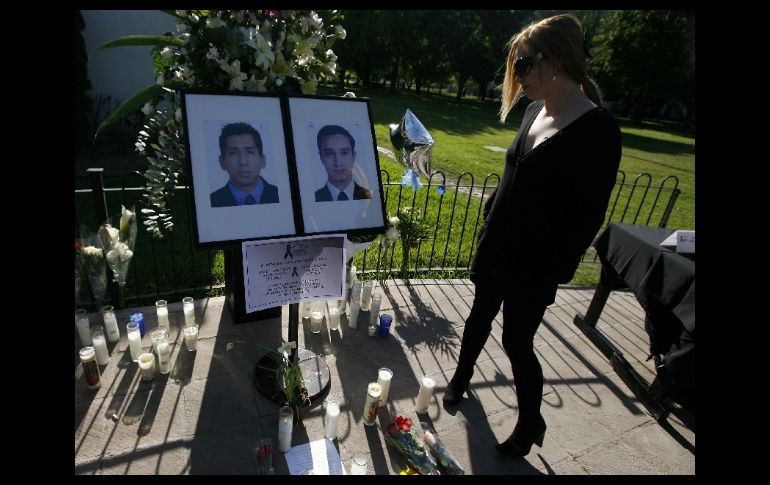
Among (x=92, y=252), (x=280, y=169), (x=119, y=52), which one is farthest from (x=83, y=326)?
(x=119, y=52)

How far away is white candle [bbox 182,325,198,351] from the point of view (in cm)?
292

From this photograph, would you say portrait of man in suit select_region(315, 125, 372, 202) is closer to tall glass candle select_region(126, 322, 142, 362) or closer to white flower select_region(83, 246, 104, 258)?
tall glass candle select_region(126, 322, 142, 362)

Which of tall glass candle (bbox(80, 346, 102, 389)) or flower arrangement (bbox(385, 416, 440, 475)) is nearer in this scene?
flower arrangement (bbox(385, 416, 440, 475))

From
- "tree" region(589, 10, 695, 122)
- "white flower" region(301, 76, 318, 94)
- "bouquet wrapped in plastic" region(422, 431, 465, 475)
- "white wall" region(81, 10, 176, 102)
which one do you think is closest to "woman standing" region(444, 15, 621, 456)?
"bouquet wrapped in plastic" region(422, 431, 465, 475)

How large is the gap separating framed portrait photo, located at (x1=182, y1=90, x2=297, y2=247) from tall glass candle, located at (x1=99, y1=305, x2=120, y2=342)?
146 centimetres

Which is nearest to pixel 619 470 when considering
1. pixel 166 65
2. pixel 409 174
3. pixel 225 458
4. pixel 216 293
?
pixel 225 458

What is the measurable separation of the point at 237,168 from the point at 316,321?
1.57 metres

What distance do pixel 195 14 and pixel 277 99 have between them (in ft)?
2.73

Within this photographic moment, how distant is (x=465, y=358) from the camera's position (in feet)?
8.61

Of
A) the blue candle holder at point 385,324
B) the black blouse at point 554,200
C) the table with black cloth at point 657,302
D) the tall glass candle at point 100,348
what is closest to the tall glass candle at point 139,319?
the tall glass candle at point 100,348

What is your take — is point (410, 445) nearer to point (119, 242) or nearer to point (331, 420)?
point (331, 420)

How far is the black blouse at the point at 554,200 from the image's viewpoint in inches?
66.6

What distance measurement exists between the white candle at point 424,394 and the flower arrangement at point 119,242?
2346 mm

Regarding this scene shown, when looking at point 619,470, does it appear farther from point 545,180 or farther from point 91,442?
point 91,442
